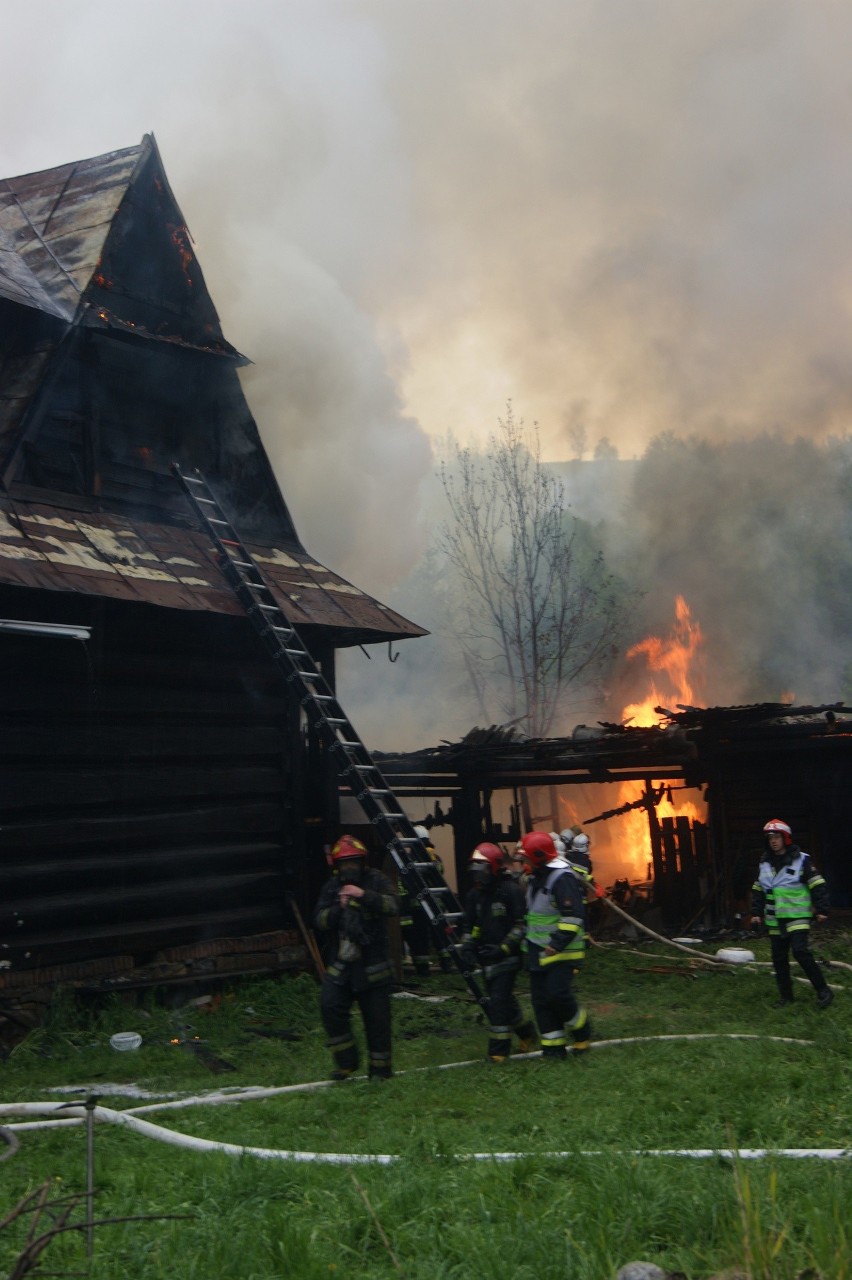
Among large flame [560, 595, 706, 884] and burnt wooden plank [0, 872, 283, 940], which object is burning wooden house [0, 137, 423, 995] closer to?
burnt wooden plank [0, 872, 283, 940]

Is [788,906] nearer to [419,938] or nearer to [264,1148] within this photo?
[419,938]

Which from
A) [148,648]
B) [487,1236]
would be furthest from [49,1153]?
[148,648]

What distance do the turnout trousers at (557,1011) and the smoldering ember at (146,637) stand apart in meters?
2.29

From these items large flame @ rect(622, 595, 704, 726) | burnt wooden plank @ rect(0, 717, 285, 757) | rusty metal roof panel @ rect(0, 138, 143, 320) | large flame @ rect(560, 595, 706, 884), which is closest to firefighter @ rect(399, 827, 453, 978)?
burnt wooden plank @ rect(0, 717, 285, 757)

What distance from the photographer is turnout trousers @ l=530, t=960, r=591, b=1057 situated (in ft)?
27.7

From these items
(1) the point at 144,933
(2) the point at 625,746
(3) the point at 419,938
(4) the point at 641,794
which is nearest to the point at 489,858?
(1) the point at 144,933

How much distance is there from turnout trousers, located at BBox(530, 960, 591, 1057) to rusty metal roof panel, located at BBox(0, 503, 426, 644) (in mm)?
4718

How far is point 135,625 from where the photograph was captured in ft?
37.0

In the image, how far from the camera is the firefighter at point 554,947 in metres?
8.47

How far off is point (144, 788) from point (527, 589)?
2480cm

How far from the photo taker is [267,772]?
1255 cm

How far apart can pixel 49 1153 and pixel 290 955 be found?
6161 millimetres

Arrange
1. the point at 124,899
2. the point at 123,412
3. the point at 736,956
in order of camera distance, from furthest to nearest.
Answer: the point at 736,956, the point at 123,412, the point at 124,899

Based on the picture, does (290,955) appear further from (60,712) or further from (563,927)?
(563,927)
